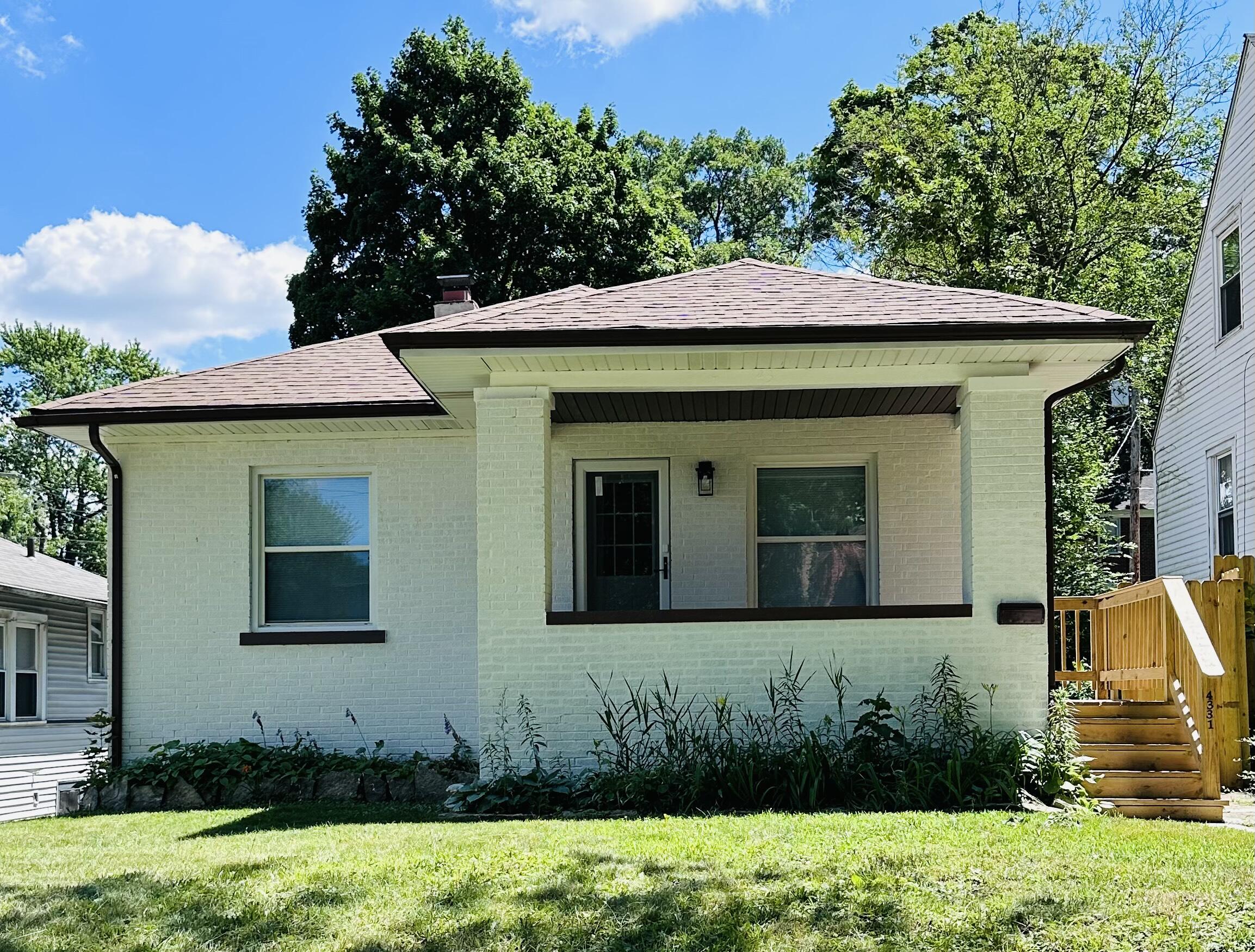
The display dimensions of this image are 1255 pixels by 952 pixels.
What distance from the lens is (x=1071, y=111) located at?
19.7 m

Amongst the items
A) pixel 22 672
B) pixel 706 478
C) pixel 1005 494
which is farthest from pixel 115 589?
pixel 22 672

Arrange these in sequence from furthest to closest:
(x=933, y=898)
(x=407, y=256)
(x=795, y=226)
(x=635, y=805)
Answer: (x=795, y=226), (x=407, y=256), (x=635, y=805), (x=933, y=898)

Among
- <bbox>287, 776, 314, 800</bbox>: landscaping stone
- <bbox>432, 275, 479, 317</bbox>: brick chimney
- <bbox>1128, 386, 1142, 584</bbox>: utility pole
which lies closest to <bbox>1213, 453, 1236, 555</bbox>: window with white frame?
<bbox>1128, 386, 1142, 584</bbox>: utility pole

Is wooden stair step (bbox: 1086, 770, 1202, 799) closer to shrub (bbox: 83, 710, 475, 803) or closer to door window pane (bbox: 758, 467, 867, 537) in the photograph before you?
door window pane (bbox: 758, 467, 867, 537)

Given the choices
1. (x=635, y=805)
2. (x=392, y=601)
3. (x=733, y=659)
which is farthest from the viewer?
(x=392, y=601)

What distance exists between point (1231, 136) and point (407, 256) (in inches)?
619

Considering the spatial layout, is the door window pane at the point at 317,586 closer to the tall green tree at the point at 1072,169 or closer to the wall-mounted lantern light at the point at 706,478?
the wall-mounted lantern light at the point at 706,478

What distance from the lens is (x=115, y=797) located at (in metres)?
10.6

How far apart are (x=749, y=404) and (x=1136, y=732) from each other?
411 cm

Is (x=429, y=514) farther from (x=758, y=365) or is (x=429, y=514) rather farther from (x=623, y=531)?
(x=758, y=365)

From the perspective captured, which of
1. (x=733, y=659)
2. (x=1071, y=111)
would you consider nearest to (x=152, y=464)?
(x=733, y=659)

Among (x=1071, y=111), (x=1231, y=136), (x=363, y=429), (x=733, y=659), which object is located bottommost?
(x=733, y=659)

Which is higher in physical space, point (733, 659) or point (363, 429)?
point (363, 429)

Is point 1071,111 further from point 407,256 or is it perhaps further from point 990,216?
point 407,256
